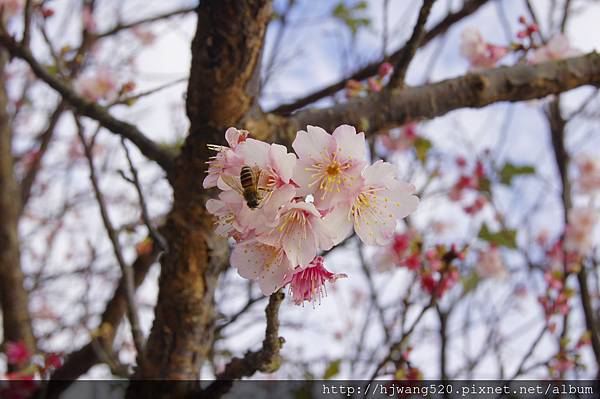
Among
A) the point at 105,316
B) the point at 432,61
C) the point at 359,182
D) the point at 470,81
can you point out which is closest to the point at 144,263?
the point at 105,316

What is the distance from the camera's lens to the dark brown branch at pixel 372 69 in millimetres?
1897

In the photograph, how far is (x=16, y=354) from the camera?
7.36ft

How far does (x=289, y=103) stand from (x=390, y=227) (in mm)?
1293

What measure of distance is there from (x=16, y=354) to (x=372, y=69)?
1961 millimetres

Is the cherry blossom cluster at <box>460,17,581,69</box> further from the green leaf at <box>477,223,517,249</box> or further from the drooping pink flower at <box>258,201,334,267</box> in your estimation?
the drooping pink flower at <box>258,201,334,267</box>

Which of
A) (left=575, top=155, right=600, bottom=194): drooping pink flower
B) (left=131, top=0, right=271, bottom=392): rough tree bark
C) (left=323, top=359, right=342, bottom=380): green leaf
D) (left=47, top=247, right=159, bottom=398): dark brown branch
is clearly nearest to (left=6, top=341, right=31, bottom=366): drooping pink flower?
(left=47, top=247, right=159, bottom=398): dark brown branch

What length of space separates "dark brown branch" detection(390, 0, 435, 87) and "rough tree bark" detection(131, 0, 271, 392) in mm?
379

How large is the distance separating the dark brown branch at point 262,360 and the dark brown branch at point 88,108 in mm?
694

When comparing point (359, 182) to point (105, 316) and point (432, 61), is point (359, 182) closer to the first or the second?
point (105, 316)

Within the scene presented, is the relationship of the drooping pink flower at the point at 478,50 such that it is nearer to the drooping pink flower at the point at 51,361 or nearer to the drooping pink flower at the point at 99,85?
the drooping pink flower at the point at 51,361

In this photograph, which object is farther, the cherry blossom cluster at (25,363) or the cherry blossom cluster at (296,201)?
the cherry blossom cluster at (25,363)

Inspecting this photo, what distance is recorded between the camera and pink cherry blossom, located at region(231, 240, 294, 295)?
2.63 ft

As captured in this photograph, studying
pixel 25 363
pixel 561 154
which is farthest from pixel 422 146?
pixel 25 363

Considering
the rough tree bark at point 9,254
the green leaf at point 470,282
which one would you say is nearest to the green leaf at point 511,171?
the green leaf at point 470,282
